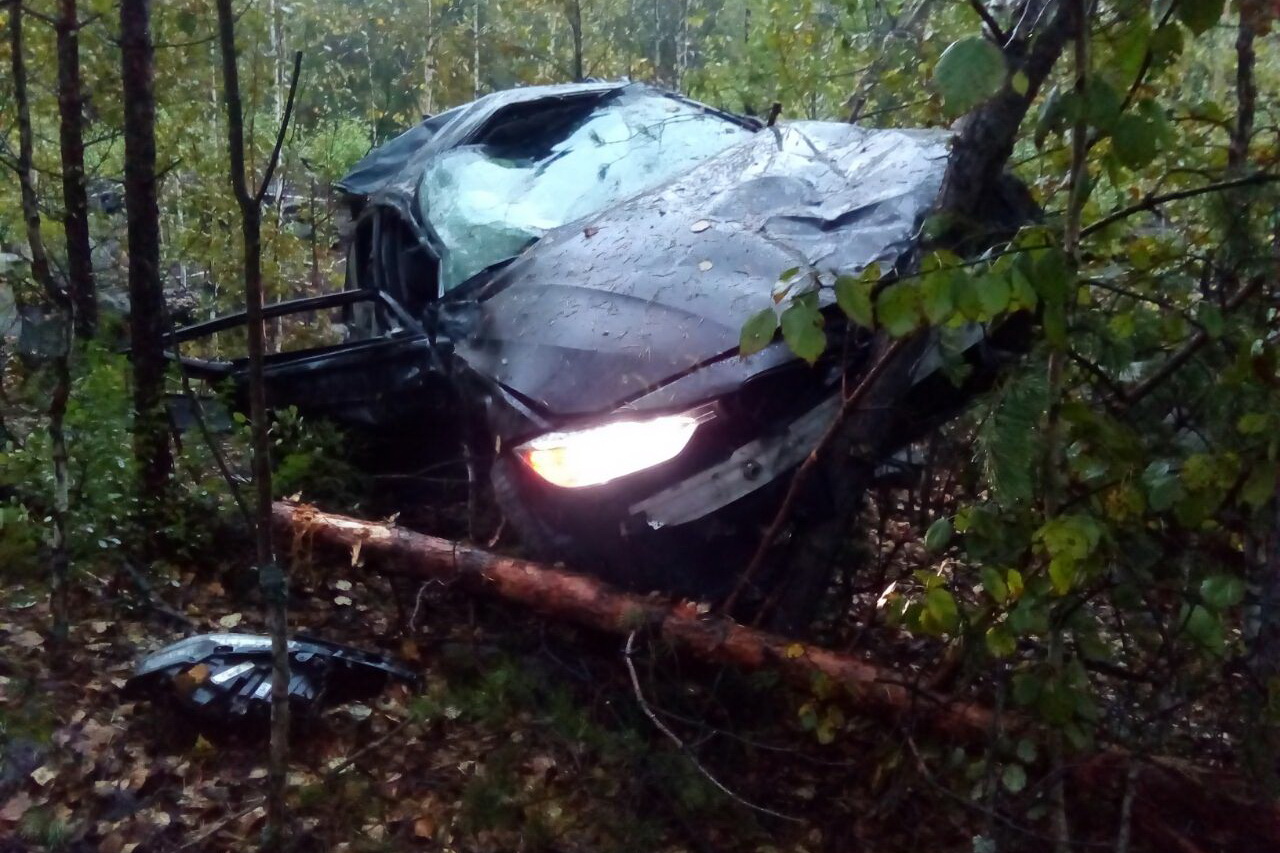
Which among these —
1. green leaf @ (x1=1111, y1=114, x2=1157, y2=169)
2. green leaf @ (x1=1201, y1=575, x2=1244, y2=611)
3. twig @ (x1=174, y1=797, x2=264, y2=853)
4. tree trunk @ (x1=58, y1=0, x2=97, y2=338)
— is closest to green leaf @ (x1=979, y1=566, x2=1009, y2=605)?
green leaf @ (x1=1201, y1=575, x2=1244, y2=611)

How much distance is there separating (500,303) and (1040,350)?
74.6 inches

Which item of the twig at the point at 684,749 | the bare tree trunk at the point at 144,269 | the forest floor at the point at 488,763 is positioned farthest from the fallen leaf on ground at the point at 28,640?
the twig at the point at 684,749

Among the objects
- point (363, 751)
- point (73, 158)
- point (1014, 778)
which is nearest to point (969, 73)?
point (1014, 778)

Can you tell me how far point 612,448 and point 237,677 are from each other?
1122 millimetres

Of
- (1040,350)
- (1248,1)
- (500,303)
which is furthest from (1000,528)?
(500,303)

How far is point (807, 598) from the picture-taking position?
2.96 m

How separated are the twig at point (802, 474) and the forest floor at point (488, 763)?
257 millimetres

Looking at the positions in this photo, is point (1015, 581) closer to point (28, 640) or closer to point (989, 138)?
point (989, 138)

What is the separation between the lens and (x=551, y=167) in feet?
15.4

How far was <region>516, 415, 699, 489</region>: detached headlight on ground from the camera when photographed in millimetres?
2768

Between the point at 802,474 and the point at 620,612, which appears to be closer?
the point at 802,474

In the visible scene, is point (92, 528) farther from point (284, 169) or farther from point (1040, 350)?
point (284, 169)

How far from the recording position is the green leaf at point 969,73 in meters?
1.65

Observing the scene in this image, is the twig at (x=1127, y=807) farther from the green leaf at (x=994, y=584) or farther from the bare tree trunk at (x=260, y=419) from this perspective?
the bare tree trunk at (x=260, y=419)
